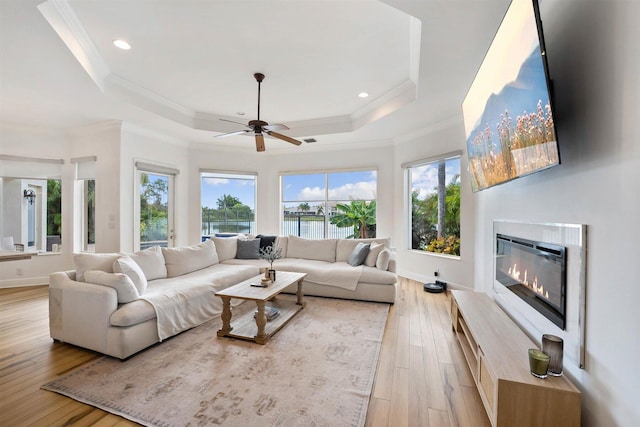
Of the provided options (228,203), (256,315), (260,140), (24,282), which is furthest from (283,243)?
(24,282)

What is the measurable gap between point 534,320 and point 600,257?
824mm

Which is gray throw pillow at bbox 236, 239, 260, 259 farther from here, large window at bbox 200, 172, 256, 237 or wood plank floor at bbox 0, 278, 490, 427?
wood plank floor at bbox 0, 278, 490, 427

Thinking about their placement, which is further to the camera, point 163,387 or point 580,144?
point 163,387

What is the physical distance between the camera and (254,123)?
3.19m

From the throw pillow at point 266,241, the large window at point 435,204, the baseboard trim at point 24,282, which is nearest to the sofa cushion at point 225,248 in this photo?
the throw pillow at point 266,241

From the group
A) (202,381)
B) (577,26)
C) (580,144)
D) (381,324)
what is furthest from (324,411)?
(577,26)

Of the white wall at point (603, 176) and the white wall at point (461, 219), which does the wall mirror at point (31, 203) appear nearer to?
the white wall at point (461, 219)

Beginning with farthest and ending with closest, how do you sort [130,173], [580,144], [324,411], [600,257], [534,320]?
1. [130,173]
2. [534,320]
3. [324,411]
4. [580,144]
5. [600,257]

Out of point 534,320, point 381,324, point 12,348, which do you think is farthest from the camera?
point 381,324

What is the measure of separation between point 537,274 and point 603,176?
0.90 metres

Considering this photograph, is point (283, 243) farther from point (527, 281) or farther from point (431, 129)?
point (527, 281)

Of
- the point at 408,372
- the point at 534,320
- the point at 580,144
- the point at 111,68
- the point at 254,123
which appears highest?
the point at 111,68

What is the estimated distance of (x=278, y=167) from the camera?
654 cm

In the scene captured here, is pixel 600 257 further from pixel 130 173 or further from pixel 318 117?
pixel 130 173
